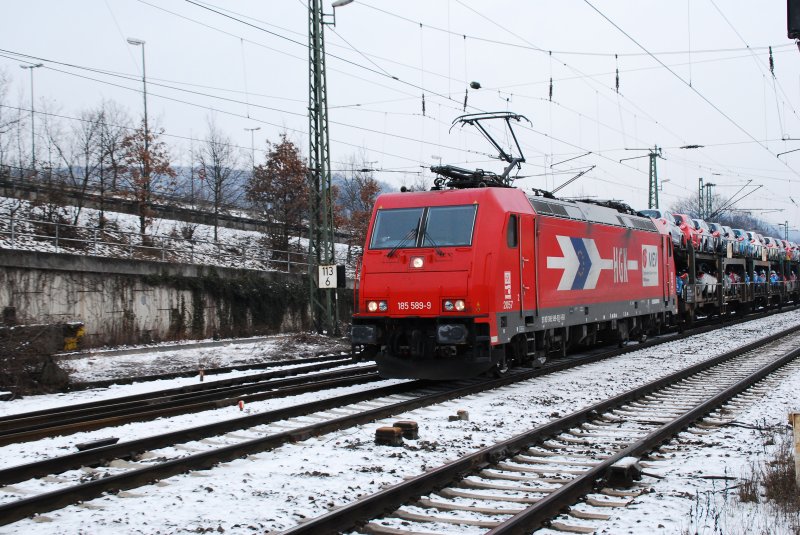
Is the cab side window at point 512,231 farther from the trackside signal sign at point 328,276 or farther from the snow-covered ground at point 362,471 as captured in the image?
the trackside signal sign at point 328,276

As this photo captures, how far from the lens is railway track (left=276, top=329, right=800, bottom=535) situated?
6.07 m

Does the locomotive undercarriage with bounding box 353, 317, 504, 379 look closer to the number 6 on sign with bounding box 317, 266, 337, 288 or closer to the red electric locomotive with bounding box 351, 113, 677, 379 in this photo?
the red electric locomotive with bounding box 351, 113, 677, 379

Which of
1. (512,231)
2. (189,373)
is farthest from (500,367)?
(189,373)

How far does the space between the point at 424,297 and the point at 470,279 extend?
828mm

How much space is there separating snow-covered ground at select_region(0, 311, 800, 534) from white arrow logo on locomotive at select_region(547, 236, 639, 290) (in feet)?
9.41

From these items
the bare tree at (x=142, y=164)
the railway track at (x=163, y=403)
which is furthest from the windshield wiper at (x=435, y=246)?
the bare tree at (x=142, y=164)

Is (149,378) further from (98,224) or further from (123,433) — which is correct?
(98,224)

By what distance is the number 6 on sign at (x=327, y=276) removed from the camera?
22.4 m

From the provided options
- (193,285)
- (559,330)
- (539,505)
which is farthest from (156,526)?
(193,285)

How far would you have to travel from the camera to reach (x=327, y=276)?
22.6 metres

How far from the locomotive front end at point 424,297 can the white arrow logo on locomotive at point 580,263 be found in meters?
2.78

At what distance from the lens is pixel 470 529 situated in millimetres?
6000

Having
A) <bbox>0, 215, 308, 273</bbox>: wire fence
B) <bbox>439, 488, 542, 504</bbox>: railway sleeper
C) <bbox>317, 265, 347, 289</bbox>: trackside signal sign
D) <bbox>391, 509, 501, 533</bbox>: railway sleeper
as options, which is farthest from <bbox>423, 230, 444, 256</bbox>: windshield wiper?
<bbox>0, 215, 308, 273</bbox>: wire fence

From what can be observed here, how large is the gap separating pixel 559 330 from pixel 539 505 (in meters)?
10.5
